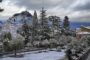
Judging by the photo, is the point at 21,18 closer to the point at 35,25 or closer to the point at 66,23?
the point at 35,25

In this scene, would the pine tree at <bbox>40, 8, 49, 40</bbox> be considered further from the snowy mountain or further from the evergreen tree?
the evergreen tree

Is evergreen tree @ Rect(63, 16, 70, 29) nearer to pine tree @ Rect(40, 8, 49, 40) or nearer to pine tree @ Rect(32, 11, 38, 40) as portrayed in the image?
pine tree @ Rect(32, 11, 38, 40)

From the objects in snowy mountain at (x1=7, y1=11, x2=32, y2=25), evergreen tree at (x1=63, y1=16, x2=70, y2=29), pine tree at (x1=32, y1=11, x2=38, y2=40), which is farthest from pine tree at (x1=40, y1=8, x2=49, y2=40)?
evergreen tree at (x1=63, y1=16, x2=70, y2=29)

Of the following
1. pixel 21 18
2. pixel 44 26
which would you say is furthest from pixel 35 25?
pixel 21 18

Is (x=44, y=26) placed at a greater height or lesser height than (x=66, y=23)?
A: lesser

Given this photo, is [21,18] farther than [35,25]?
Yes

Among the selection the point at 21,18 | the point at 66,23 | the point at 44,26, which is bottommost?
the point at 44,26

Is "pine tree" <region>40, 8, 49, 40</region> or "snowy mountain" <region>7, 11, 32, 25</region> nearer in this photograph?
"pine tree" <region>40, 8, 49, 40</region>

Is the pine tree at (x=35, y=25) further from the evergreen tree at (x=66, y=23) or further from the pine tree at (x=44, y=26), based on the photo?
the evergreen tree at (x=66, y=23)

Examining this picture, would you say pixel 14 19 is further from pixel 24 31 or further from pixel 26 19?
pixel 24 31

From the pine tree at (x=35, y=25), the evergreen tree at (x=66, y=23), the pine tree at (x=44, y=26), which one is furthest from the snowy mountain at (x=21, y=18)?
the evergreen tree at (x=66, y=23)

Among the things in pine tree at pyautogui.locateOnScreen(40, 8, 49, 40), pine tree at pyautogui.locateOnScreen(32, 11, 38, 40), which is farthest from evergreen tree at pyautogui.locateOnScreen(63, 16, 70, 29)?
pine tree at pyautogui.locateOnScreen(40, 8, 49, 40)

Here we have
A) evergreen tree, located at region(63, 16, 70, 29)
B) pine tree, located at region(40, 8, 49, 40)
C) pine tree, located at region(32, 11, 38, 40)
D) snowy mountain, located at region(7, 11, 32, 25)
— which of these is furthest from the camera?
evergreen tree, located at region(63, 16, 70, 29)

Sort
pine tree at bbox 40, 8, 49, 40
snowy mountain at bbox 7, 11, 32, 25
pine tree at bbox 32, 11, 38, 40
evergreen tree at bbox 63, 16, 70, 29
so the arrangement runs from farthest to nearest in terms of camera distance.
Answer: evergreen tree at bbox 63, 16, 70, 29 < snowy mountain at bbox 7, 11, 32, 25 < pine tree at bbox 40, 8, 49, 40 < pine tree at bbox 32, 11, 38, 40
